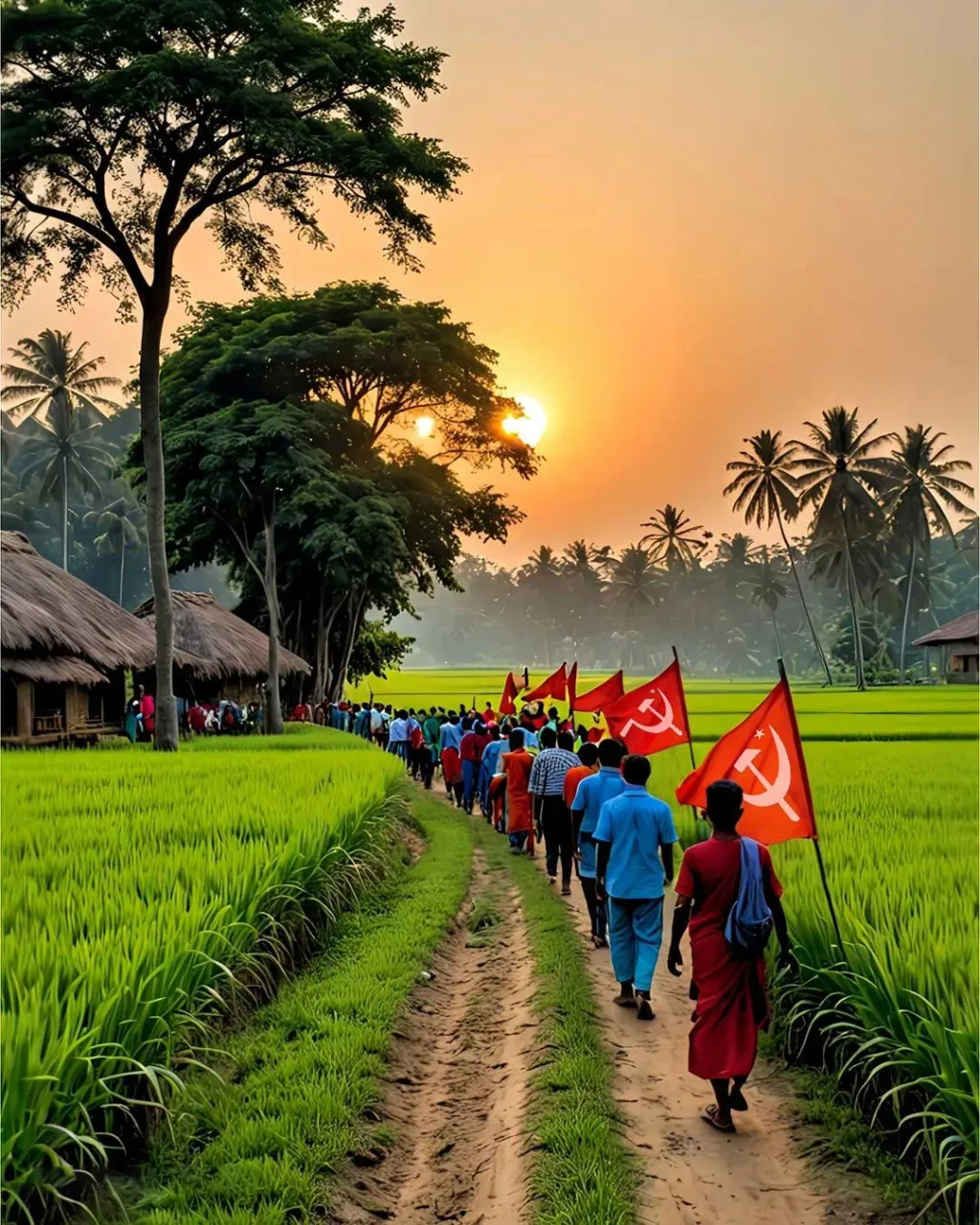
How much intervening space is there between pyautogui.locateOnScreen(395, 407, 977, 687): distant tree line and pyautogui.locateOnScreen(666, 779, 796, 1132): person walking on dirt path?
73.1ft

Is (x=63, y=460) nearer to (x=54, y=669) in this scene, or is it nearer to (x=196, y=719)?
(x=196, y=719)

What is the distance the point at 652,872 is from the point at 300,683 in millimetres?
30797

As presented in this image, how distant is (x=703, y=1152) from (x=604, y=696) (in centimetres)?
956

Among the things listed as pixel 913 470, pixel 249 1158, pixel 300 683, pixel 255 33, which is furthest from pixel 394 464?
pixel 913 470

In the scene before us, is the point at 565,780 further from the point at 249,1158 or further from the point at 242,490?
the point at 242,490

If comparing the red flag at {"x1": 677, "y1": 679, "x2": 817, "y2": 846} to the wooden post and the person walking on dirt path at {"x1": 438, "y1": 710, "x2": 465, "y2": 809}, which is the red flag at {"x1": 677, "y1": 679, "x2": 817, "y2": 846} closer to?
the person walking on dirt path at {"x1": 438, "y1": 710, "x2": 465, "y2": 809}

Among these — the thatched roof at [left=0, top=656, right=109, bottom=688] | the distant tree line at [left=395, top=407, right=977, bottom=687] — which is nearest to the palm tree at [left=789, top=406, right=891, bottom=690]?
the distant tree line at [left=395, top=407, right=977, bottom=687]

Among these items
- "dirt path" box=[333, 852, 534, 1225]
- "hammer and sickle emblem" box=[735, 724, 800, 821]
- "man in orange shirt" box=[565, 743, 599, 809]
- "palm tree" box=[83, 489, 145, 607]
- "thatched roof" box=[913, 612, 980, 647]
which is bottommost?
"dirt path" box=[333, 852, 534, 1225]

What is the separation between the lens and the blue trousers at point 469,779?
15922 mm

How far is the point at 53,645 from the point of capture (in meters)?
19.3

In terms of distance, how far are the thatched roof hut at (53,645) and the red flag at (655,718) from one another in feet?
43.9

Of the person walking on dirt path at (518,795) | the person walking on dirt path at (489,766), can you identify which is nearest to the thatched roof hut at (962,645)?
the person walking on dirt path at (489,766)

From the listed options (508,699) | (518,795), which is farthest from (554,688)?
(518,795)

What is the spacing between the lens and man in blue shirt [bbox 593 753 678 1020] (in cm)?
614
